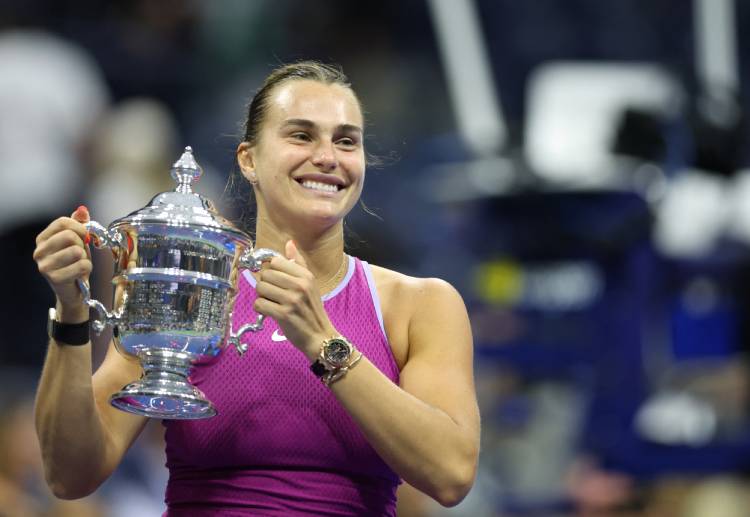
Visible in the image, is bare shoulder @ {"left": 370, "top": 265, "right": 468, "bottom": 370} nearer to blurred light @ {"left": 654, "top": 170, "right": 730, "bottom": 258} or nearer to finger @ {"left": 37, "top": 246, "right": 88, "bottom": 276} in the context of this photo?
finger @ {"left": 37, "top": 246, "right": 88, "bottom": 276}

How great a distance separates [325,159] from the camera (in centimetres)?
207

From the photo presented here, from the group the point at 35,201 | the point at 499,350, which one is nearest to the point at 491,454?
the point at 499,350

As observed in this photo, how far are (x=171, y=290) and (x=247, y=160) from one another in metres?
0.36

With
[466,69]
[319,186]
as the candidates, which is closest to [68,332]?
[319,186]

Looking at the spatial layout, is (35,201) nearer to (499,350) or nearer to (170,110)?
(170,110)

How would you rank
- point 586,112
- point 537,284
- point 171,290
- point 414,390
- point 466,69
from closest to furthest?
point 171,290 → point 414,390 → point 586,112 → point 537,284 → point 466,69

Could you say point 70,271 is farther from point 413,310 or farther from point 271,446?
point 413,310

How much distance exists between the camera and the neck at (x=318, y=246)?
215 cm

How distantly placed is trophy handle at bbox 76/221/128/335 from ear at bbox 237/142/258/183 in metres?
0.31

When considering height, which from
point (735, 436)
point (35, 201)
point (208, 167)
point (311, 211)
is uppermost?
point (208, 167)

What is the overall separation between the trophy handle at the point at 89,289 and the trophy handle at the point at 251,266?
0.55 feet

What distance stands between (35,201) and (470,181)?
1740mm

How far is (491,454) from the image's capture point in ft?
19.2

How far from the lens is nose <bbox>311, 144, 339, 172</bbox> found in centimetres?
207
